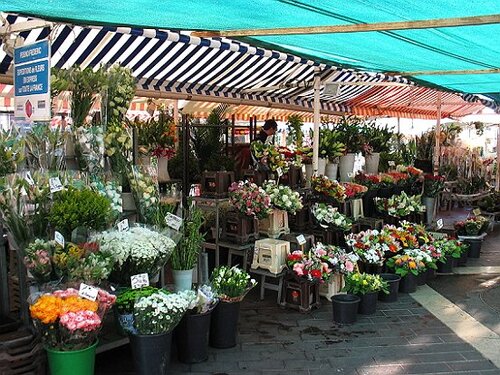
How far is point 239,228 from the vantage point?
520 centimetres

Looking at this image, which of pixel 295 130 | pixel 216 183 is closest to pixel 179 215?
pixel 216 183

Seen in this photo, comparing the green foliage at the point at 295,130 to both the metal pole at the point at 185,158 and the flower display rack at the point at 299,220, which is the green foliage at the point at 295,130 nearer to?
the flower display rack at the point at 299,220

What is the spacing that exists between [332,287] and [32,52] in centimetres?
315

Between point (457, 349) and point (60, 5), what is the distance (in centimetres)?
351

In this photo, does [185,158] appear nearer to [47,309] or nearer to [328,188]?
[328,188]

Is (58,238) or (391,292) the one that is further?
(391,292)

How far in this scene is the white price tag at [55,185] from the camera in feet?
10.9

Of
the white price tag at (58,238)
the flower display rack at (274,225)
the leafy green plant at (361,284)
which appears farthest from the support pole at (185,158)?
the white price tag at (58,238)

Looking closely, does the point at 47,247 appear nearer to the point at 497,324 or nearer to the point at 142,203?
the point at 142,203

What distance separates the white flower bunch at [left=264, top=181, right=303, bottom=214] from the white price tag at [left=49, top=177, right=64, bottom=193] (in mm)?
2357

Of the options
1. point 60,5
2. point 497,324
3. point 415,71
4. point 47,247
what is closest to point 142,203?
point 47,247

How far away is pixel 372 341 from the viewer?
4.03 meters

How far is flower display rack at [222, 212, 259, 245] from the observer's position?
5195 millimetres

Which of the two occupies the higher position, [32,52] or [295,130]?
[32,52]
